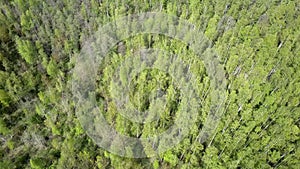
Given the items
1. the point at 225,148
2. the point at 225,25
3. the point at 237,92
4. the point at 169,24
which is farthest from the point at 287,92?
the point at 169,24

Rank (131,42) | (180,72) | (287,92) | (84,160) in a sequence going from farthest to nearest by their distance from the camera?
(131,42) < (180,72) < (287,92) < (84,160)

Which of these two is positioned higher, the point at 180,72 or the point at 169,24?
the point at 169,24

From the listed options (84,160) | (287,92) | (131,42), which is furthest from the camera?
(131,42)

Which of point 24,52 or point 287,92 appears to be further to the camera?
point 24,52

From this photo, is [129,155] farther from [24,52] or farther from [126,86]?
[24,52]

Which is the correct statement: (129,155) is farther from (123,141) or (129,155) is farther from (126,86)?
(126,86)

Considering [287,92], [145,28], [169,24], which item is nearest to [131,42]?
[145,28]

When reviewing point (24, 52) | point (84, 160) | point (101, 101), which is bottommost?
point (84, 160)
